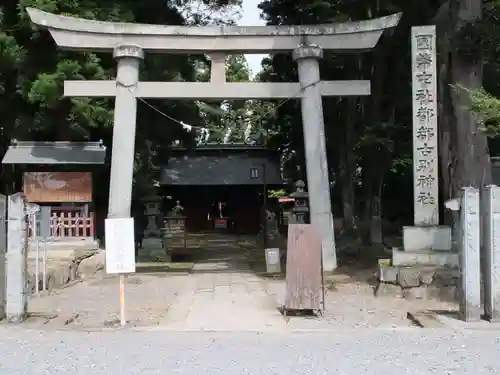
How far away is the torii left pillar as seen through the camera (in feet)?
47.4

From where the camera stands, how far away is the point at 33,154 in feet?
51.5

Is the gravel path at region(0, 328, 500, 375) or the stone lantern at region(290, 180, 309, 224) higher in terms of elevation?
the stone lantern at region(290, 180, 309, 224)

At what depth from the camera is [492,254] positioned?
8.37m

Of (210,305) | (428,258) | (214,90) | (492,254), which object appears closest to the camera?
(492,254)

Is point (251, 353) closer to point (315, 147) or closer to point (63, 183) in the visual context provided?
point (315, 147)

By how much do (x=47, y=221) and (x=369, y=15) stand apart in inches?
425

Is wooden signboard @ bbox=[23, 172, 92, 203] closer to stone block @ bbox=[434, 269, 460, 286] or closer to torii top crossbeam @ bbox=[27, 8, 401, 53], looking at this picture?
torii top crossbeam @ bbox=[27, 8, 401, 53]

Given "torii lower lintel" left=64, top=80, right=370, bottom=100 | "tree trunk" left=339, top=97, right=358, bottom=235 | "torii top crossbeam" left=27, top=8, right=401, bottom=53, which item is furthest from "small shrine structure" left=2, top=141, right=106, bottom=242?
"tree trunk" left=339, top=97, right=358, bottom=235

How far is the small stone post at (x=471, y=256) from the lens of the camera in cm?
837

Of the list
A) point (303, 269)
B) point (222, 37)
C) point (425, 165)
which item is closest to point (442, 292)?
point (425, 165)

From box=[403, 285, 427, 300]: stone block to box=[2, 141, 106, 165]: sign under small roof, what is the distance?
8.27 metres

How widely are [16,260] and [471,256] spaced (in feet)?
20.5

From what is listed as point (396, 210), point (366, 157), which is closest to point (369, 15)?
point (366, 157)

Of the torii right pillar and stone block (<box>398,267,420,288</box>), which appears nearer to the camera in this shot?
stone block (<box>398,267,420,288</box>)
